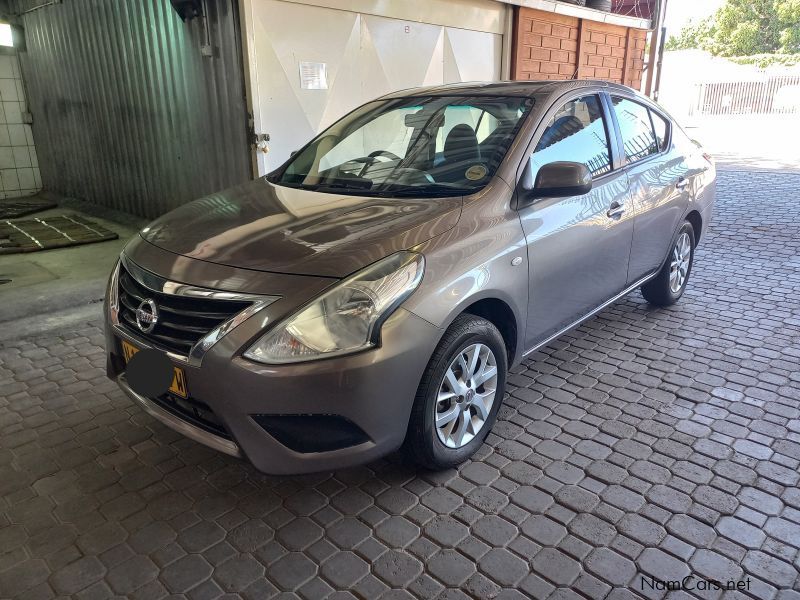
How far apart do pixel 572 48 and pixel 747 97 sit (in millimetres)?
25237

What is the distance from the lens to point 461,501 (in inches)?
102

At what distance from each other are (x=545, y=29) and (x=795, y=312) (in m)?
6.43

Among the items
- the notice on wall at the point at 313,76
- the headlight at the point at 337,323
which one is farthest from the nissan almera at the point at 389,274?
the notice on wall at the point at 313,76

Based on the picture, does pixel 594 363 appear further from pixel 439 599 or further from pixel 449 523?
pixel 439 599

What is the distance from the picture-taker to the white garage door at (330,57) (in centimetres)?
590

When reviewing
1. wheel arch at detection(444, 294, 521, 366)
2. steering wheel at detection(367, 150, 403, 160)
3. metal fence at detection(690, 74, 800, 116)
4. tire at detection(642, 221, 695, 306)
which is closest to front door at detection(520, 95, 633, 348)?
wheel arch at detection(444, 294, 521, 366)

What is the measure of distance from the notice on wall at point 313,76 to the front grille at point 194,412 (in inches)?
180

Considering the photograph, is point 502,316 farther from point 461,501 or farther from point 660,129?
point 660,129

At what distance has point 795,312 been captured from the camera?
471 cm

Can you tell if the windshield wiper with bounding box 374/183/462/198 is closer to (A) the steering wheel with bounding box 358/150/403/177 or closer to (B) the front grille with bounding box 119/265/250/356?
(A) the steering wheel with bounding box 358/150/403/177

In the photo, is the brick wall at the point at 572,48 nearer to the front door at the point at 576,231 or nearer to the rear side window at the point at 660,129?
the rear side window at the point at 660,129

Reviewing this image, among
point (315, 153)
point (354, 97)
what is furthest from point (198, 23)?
point (315, 153)

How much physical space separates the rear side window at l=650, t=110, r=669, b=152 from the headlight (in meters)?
2.89

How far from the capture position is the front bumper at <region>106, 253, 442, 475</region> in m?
2.17
